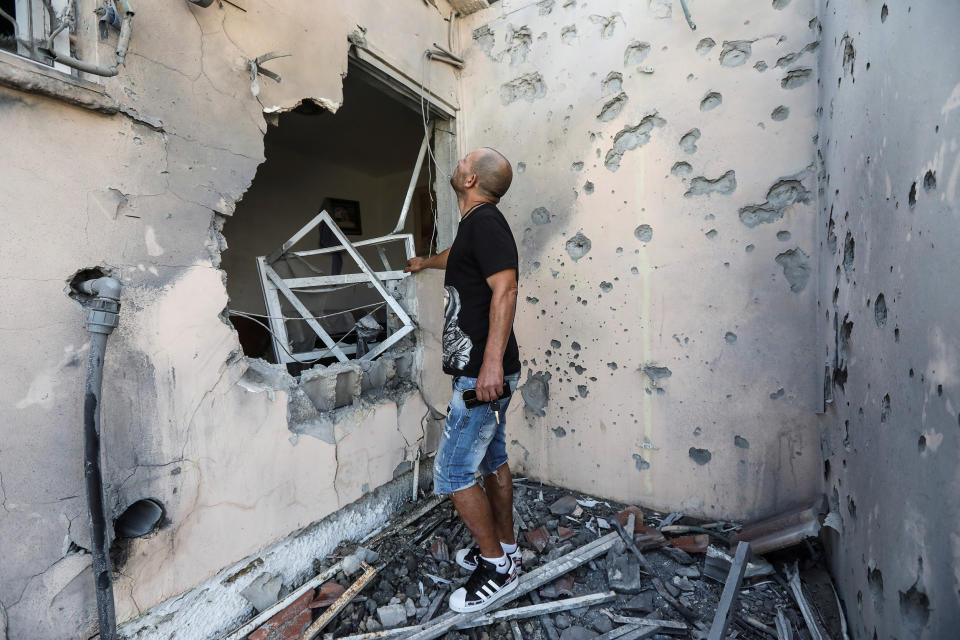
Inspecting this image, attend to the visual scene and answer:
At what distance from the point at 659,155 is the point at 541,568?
7.29 ft

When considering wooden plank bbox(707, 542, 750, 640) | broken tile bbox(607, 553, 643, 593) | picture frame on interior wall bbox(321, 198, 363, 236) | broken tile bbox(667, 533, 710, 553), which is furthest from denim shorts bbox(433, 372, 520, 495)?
picture frame on interior wall bbox(321, 198, 363, 236)

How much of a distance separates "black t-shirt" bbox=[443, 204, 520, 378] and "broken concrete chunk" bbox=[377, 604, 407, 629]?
1017mm

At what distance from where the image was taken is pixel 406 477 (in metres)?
2.62

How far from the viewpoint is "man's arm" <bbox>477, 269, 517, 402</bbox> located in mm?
1680

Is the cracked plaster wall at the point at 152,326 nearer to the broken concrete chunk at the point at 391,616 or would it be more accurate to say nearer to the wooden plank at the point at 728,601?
the broken concrete chunk at the point at 391,616

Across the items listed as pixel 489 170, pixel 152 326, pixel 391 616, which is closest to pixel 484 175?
pixel 489 170

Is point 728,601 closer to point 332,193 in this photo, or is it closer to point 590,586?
point 590,586

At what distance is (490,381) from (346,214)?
194 inches

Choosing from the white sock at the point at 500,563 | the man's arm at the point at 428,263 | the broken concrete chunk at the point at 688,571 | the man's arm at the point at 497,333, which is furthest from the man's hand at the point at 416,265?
the broken concrete chunk at the point at 688,571

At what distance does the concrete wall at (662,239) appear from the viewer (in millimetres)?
2172

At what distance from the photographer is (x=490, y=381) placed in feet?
5.50

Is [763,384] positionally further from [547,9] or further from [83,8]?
[83,8]

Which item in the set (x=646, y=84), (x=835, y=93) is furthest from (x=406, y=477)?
(x=835, y=93)

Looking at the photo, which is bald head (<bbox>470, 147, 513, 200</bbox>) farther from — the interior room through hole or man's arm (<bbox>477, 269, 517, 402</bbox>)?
the interior room through hole
